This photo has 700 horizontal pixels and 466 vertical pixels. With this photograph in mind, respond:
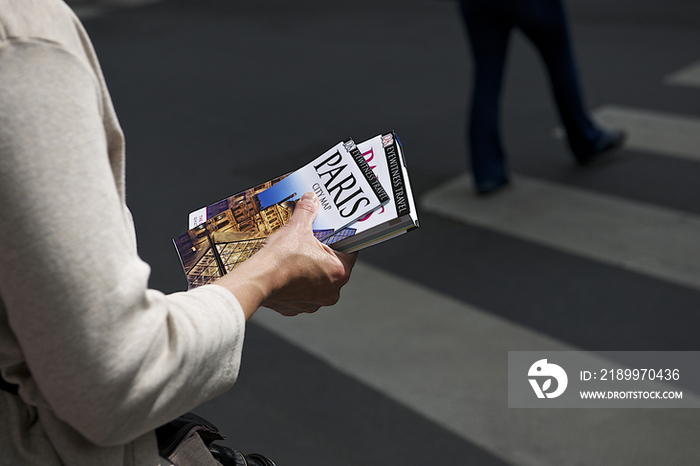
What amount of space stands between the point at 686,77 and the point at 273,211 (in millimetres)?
6352

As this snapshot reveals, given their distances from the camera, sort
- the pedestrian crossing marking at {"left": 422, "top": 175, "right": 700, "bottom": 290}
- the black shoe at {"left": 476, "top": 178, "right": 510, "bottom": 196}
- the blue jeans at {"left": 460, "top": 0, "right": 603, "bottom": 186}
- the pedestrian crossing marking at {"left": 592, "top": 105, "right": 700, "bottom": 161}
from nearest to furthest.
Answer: the pedestrian crossing marking at {"left": 422, "top": 175, "right": 700, "bottom": 290} → the blue jeans at {"left": 460, "top": 0, "right": 603, "bottom": 186} → the black shoe at {"left": 476, "top": 178, "right": 510, "bottom": 196} → the pedestrian crossing marking at {"left": 592, "top": 105, "right": 700, "bottom": 161}

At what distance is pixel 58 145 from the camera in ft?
2.39

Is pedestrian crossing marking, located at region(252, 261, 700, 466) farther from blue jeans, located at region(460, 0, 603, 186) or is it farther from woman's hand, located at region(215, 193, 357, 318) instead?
woman's hand, located at region(215, 193, 357, 318)

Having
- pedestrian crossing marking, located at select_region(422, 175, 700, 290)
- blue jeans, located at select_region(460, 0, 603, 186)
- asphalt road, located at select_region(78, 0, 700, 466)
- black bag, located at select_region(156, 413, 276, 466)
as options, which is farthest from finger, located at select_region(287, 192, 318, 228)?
blue jeans, located at select_region(460, 0, 603, 186)

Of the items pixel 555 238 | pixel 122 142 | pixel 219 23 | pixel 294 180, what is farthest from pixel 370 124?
pixel 219 23

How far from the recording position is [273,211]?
1339 mm

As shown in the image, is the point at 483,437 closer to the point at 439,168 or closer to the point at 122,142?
the point at 122,142

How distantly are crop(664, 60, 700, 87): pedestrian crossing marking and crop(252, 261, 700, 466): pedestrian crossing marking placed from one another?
4.20m

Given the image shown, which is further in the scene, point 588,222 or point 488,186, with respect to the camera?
point 488,186

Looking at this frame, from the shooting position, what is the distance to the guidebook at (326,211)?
1.29 metres

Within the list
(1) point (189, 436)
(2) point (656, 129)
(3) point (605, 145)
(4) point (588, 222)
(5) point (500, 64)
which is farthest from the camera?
(2) point (656, 129)

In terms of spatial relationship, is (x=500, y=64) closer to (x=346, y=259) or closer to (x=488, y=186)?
(x=488, y=186)

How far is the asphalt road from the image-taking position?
265cm

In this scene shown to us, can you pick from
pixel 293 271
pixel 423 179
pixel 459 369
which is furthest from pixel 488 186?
pixel 293 271
